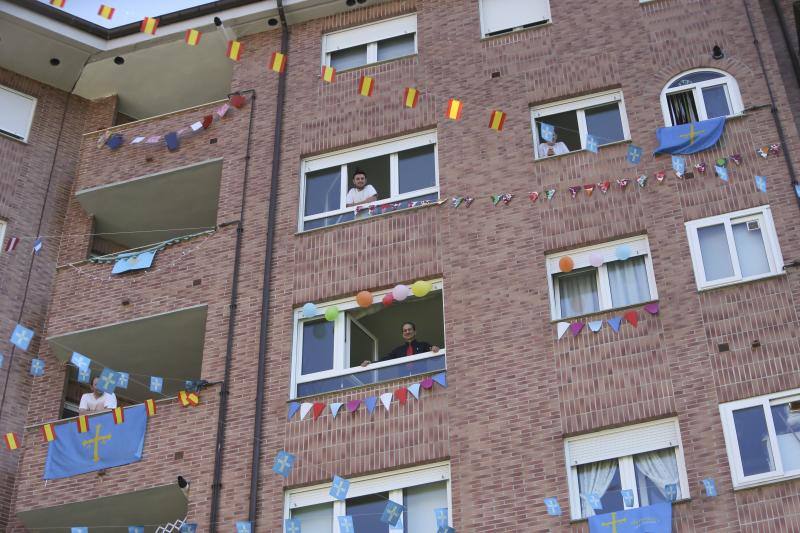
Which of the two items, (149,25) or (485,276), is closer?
(485,276)

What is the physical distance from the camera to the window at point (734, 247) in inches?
771

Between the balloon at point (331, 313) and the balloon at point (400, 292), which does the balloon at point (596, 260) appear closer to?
the balloon at point (400, 292)

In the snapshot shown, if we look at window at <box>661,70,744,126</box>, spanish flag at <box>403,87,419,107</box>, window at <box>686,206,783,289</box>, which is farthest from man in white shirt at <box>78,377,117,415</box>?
window at <box>661,70,744,126</box>

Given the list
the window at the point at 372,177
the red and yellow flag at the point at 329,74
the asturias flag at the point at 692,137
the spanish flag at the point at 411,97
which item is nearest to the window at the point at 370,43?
the red and yellow flag at the point at 329,74

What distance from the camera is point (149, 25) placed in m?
25.4

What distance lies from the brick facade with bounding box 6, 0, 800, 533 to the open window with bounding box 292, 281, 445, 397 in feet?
1.18

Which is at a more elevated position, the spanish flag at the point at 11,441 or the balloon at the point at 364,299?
the balloon at the point at 364,299

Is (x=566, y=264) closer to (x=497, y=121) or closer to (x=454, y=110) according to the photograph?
(x=497, y=121)

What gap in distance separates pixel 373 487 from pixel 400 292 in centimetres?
334

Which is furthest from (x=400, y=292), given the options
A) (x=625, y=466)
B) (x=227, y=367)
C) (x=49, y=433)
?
(x=49, y=433)

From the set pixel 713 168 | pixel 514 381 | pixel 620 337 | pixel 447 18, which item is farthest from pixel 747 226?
pixel 447 18

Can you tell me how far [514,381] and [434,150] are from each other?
5.43m

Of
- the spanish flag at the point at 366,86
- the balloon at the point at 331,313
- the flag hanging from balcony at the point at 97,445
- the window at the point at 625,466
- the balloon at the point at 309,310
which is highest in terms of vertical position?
the spanish flag at the point at 366,86

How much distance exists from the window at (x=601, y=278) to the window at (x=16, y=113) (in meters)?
12.0
